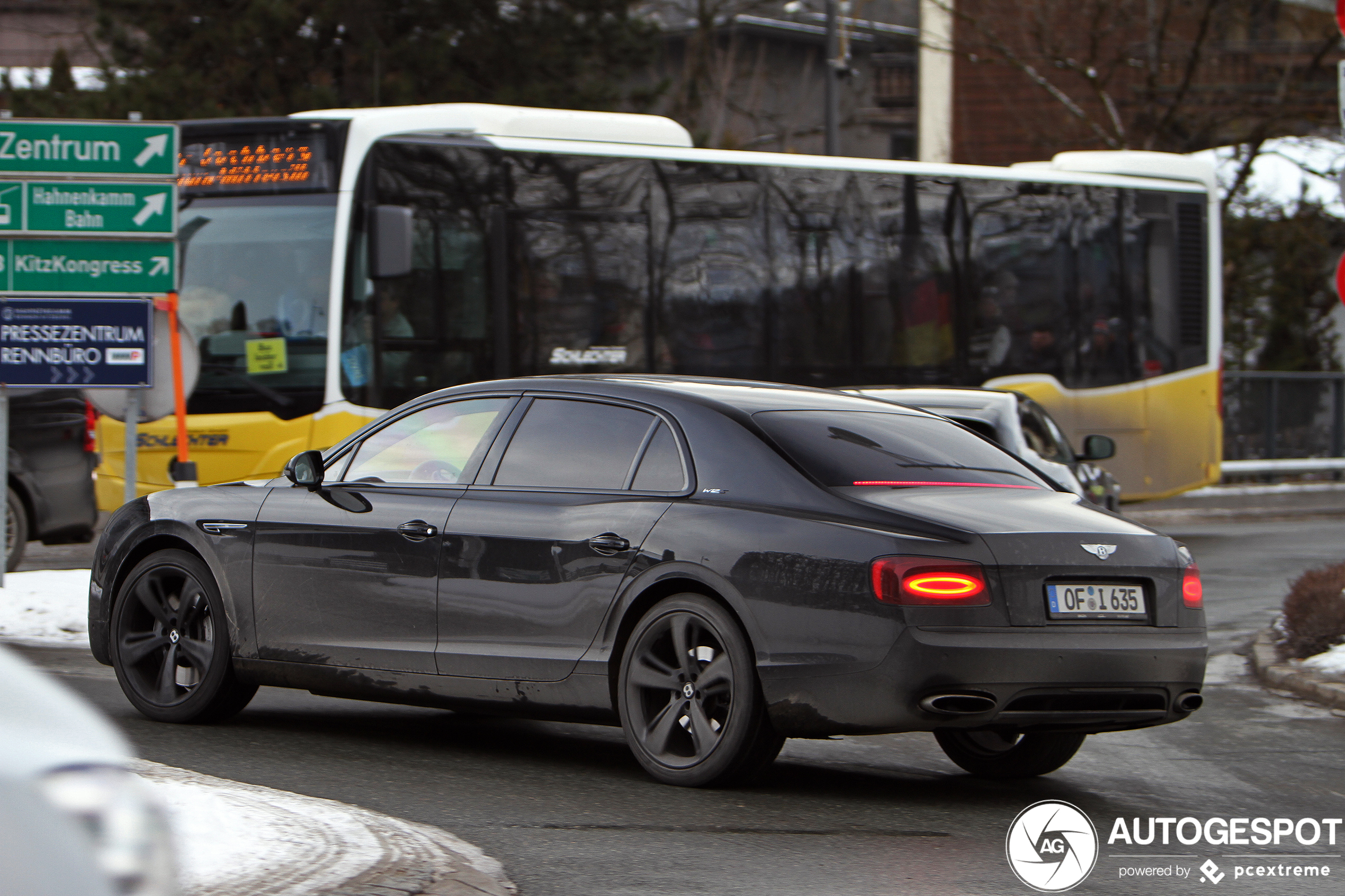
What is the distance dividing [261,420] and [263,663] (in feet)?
23.1

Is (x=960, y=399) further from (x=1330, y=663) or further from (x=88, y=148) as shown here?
(x=88, y=148)

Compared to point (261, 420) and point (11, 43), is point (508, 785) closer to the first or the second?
point (261, 420)

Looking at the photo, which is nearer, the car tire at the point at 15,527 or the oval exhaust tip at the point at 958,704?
the oval exhaust tip at the point at 958,704

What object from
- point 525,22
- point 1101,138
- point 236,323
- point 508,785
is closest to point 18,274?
point 236,323

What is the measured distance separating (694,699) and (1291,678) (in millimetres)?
4848

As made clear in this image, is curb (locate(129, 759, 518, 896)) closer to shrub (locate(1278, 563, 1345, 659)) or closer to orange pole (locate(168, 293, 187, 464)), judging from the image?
shrub (locate(1278, 563, 1345, 659))

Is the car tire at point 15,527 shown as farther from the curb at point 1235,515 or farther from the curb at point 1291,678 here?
the curb at point 1235,515

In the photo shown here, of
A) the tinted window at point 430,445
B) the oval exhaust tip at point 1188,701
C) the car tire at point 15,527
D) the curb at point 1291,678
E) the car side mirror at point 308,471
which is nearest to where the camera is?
the oval exhaust tip at point 1188,701

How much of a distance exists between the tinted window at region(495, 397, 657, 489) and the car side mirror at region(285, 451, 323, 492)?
34.6 inches

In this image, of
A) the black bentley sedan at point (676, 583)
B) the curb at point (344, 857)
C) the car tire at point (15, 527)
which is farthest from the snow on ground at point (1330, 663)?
the car tire at point (15, 527)

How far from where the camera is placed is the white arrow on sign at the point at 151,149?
12.1 metres

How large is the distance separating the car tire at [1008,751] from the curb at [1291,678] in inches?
112

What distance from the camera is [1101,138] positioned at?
2977 centimetres

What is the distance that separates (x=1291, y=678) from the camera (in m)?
9.95
